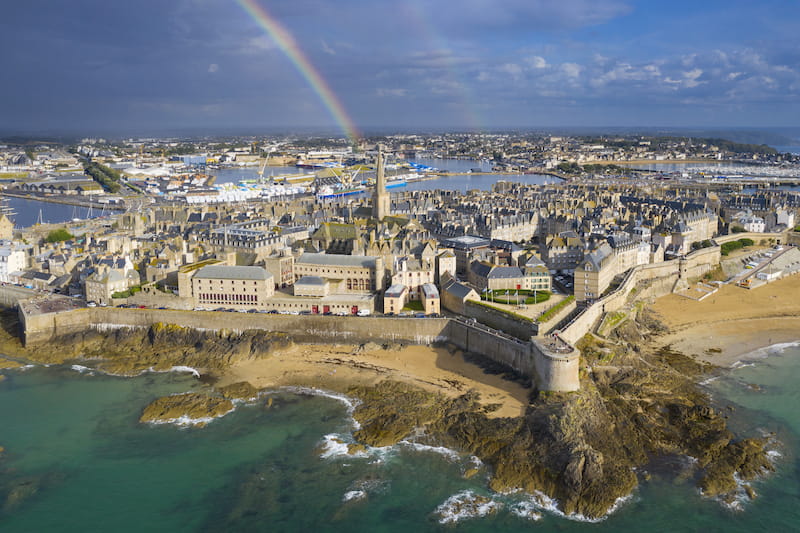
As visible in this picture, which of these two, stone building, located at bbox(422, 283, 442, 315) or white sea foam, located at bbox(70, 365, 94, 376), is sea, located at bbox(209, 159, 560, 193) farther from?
white sea foam, located at bbox(70, 365, 94, 376)

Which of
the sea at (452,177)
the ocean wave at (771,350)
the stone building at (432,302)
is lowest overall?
the ocean wave at (771,350)

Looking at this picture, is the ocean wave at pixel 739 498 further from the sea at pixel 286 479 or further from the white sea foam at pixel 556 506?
Result: the white sea foam at pixel 556 506

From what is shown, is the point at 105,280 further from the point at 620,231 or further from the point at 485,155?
the point at 485,155

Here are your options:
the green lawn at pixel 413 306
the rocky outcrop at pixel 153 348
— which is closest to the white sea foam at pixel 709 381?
the green lawn at pixel 413 306

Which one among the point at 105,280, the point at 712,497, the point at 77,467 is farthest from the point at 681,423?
the point at 105,280

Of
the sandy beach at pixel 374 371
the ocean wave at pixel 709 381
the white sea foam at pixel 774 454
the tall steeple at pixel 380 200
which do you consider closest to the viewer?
the white sea foam at pixel 774 454

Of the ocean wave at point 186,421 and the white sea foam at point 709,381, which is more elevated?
the white sea foam at point 709,381

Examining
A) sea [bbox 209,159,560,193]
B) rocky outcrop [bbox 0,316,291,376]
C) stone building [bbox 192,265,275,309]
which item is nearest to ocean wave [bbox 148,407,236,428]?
rocky outcrop [bbox 0,316,291,376]
